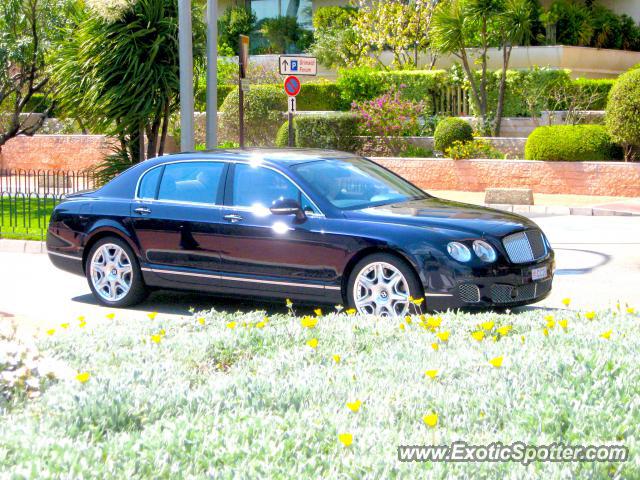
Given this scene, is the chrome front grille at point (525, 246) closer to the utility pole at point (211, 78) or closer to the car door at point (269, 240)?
the car door at point (269, 240)

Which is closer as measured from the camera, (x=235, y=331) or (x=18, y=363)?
(x=18, y=363)

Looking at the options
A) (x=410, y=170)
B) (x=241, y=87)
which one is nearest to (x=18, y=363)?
(x=241, y=87)

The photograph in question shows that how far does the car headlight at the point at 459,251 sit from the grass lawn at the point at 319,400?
2.34m

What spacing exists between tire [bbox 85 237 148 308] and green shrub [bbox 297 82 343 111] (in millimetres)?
22616

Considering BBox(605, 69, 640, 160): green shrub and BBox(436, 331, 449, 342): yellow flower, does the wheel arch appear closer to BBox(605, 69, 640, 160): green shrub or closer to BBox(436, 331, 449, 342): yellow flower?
BBox(436, 331, 449, 342): yellow flower

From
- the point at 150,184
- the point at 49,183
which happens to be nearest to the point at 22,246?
the point at 150,184

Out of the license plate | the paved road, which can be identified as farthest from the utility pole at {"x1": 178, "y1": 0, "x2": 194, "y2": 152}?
the license plate

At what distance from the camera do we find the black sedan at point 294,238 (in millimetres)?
8570

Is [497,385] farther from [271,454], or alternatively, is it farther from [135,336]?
[135,336]

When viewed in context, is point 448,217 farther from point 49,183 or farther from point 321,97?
point 321,97

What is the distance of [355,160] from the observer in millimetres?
10398

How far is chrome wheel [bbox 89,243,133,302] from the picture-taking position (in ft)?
33.5

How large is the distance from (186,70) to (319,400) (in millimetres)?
12182

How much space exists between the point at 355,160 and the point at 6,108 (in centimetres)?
2232
